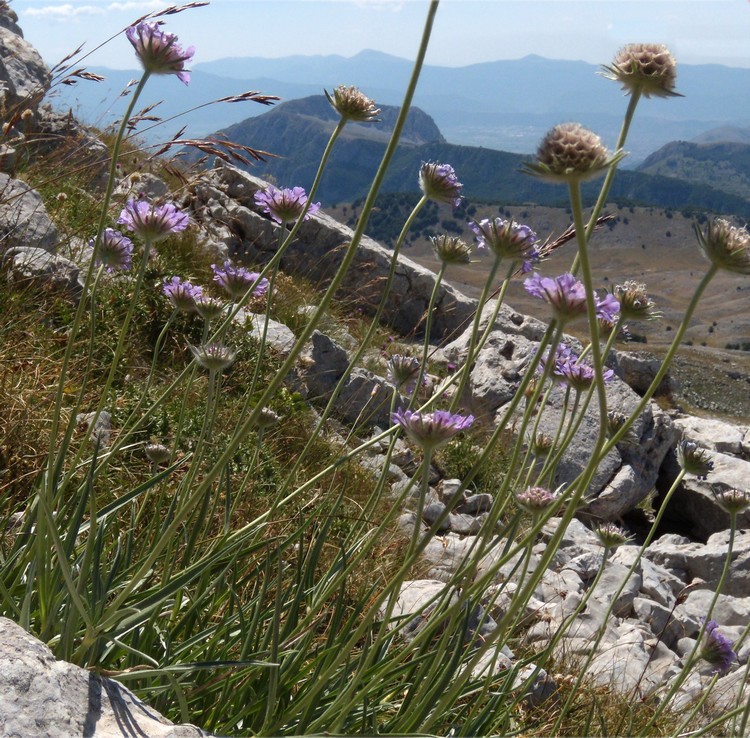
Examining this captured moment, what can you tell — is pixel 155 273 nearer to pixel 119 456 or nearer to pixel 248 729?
pixel 119 456

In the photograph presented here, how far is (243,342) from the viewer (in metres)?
5.19

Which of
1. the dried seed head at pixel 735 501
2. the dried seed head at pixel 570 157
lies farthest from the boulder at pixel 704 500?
the dried seed head at pixel 570 157

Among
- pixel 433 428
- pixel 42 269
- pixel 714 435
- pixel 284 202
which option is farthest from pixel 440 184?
pixel 714 435

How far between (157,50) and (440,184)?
0.94m

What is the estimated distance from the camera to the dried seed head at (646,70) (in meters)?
1.50

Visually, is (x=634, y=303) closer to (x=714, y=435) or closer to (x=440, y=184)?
(x=440, y=184)

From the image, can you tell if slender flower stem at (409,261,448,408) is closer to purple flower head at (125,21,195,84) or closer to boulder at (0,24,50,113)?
purple flower head at (125,21,195,84)

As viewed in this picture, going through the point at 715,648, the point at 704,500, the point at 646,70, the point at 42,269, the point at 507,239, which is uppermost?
the point at 646,70

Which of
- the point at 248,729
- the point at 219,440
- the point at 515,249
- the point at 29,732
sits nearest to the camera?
the point at 29,732

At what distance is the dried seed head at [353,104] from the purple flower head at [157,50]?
36 cm

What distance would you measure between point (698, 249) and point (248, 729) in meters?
1.41

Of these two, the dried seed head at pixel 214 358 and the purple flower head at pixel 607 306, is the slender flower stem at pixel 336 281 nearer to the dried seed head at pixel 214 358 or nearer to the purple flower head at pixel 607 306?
the dried seed head at pixel 214 358

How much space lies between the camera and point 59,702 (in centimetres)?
129

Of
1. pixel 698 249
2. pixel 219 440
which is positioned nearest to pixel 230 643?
pixel 698 249
